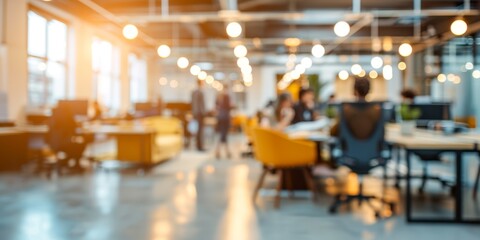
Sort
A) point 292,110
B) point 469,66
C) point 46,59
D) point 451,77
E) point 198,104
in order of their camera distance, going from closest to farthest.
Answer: point 292,110 → point 46,59 → point 198,104 → point 469,66 → point 451,77

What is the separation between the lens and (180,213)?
14.3 ft

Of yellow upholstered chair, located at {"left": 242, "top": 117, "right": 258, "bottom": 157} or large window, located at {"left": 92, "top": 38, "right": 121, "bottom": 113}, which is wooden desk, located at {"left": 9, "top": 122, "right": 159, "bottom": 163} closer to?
yellow upholstered chair, located at {"left": 242, "top": 117, "right": 258, "bottom": 157}

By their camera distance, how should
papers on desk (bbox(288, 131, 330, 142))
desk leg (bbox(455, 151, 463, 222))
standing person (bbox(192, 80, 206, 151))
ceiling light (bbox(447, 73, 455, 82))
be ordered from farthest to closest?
ceiling light (bbox(447, 73, 455, 82)), standing person (bbox(192, 80, 206, 151)), papers on desk (bbox(288, 131, 330, 142)), desk leg (bbox(455, 151, 463, 222))

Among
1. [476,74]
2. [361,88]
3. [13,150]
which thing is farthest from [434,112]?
[476,74]

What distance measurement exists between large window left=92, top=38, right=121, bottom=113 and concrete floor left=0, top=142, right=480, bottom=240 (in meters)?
6.04

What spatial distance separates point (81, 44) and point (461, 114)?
9979mm

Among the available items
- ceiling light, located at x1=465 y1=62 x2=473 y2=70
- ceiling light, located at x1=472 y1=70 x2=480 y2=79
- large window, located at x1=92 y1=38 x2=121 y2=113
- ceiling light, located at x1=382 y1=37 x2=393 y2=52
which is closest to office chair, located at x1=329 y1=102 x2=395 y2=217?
ceiling light, located at x1=472 y1=70 x2=480 y2=79

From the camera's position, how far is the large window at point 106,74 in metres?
12.2

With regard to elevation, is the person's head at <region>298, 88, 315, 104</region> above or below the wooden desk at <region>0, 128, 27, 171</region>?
above

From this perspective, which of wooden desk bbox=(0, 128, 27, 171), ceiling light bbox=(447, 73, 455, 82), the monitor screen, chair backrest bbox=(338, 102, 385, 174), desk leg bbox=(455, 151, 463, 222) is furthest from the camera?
ceiling light bbox=(447, 73, 455, 82)

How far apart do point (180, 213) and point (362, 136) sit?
6.08 ft

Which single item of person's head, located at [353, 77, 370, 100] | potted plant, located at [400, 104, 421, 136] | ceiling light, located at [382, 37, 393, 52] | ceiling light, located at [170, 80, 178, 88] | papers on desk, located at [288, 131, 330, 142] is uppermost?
ceiling light, located at [382, 37, 393, 52]

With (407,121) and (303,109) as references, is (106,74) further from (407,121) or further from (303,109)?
(407,121)

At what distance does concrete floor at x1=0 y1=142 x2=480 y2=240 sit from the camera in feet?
12.0
